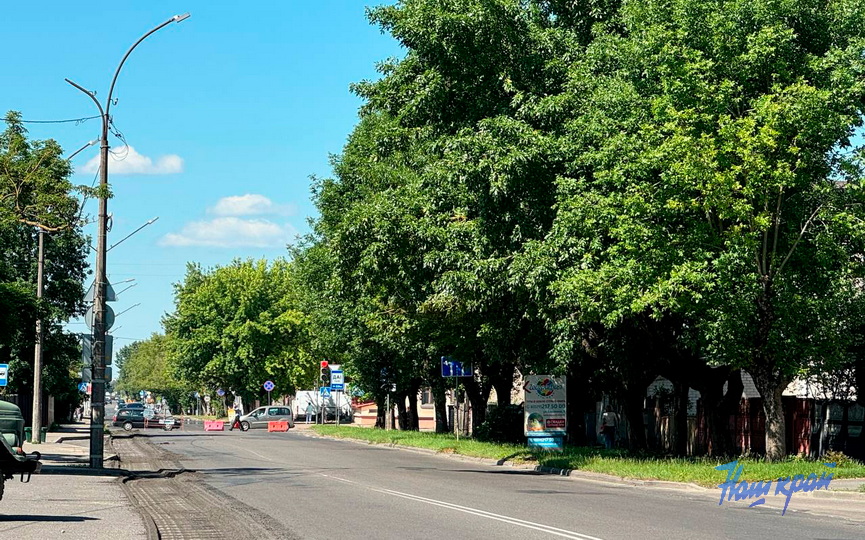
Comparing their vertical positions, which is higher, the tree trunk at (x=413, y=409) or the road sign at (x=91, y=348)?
the road sign at (x=91, y=348)

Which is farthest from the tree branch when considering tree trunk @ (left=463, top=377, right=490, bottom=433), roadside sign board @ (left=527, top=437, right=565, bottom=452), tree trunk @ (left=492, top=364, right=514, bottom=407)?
tree trunk @ (left=463, top=377, right=490, bottom=433)

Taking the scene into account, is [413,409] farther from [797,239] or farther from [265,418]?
[797,239]

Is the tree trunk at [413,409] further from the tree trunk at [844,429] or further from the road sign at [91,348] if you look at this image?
the road sign at [91,348]

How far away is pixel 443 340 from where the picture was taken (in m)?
38.1

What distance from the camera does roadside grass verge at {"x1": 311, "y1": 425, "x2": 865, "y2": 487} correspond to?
2227 centimetres

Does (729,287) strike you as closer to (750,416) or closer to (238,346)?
(750,416)

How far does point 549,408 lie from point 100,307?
1331 cm

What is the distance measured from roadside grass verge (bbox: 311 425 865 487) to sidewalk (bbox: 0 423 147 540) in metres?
11.0

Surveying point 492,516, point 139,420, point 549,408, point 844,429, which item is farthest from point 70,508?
point 139,420

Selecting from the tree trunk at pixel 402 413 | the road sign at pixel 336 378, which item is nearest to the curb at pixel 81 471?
the road sign at pixel 336 378

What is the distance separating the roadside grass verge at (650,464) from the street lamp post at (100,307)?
11.3m

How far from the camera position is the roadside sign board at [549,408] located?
3300cm

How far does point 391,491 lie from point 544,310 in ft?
26.0

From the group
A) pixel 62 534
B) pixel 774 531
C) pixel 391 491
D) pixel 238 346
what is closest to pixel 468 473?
pixel 391 491
